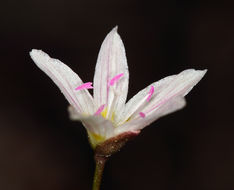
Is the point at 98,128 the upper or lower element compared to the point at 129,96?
upper

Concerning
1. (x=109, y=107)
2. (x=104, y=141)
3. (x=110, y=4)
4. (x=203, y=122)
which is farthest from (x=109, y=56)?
(x=110, y=4)

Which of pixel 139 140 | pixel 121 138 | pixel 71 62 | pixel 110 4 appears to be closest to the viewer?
pixel 121 138

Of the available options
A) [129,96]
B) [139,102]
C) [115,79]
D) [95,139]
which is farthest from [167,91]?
[129,96]

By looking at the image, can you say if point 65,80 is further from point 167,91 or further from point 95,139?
point 167,91

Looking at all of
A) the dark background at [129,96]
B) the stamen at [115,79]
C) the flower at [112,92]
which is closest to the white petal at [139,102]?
the flower at [112,92]

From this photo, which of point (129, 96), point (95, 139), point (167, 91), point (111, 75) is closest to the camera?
point (95, 139)

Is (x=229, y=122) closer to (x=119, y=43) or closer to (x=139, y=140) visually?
(x=139, y=140)

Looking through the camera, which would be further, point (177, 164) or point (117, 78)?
point (177, 164)
